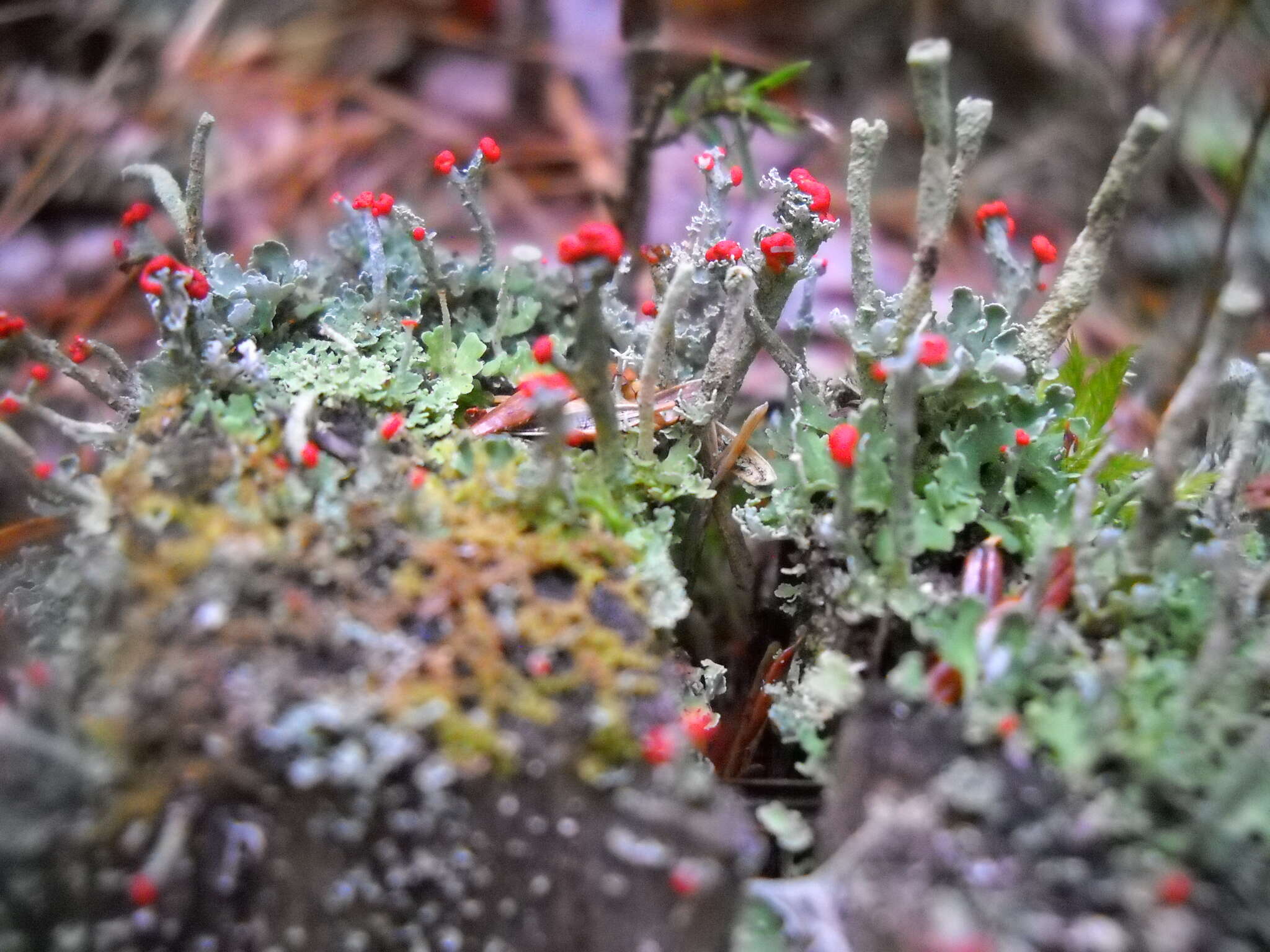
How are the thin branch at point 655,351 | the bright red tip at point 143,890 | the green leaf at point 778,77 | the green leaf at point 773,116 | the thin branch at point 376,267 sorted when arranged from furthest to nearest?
1. the green leaf at point 773,116
2. the green leaf at point 778,77
3. the thin branch at point 376,267
4. the thin branch at point 655,351
5. the bright red tip at point 143,890

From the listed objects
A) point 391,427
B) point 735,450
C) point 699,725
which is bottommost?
point 699,725

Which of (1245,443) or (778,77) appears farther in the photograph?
(778,77)

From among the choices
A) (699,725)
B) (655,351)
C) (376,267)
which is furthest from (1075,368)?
(376,267)

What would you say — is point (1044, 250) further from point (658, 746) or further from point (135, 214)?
point (135, 214)

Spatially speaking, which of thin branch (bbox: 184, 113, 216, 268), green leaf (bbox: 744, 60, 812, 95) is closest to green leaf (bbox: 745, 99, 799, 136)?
green leaf (bbox: 744, 60, 812, 95)

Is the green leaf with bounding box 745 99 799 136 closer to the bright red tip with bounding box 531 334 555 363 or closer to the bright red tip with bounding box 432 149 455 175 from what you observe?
the bright red tip with bounding box 432 149 455 175

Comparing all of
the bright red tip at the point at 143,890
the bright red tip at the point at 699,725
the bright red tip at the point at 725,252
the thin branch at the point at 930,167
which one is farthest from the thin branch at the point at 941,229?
the bright red tip at the point at 143,890

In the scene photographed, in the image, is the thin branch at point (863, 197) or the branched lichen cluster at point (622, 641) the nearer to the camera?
the branched lichen cluster at point (622, 641)

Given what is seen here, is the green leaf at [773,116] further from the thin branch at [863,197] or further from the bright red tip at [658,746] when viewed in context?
the bright red tip at [658,746]
